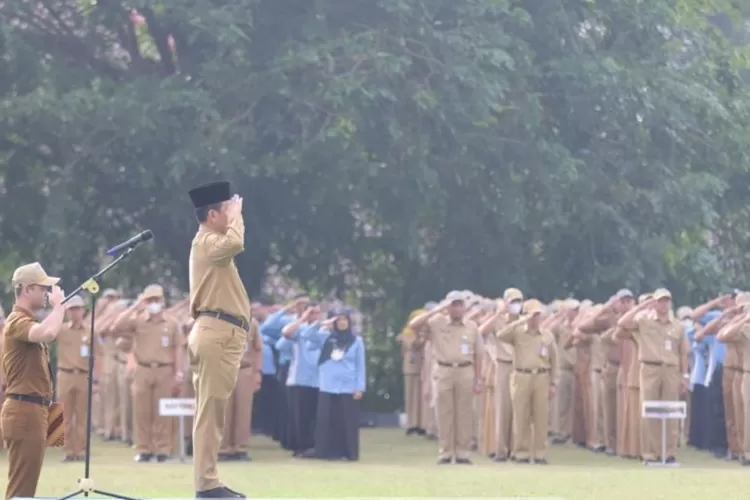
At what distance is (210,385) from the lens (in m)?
12.4

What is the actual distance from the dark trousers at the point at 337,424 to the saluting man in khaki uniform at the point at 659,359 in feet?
12.5

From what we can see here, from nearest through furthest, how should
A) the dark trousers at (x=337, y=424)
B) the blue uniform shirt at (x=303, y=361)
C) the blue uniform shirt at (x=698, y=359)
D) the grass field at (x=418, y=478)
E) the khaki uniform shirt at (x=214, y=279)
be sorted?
1. the khaki uniform shirt at (x=214, y=279)
2. the grass field at (x=418, y=478)
3. the dark trousers at (x=337, y=424)
4. the blue uniform shirt at (x=303, y=361)
5. the blue uniform shirt at (x=698, y=359)

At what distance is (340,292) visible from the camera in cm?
3531

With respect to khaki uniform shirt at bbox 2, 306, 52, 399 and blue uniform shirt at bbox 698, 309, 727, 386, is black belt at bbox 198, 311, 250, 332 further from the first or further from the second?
blue uniform shirt at bbox 698, 309, 727, 386

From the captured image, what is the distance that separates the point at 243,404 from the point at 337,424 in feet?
4.24

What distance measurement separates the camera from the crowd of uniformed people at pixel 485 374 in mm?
22719

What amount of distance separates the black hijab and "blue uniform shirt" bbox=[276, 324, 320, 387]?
61 centimetres

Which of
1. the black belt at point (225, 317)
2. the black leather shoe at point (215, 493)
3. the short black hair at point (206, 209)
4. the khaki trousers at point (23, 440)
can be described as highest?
the short black hair at point (206, 209)

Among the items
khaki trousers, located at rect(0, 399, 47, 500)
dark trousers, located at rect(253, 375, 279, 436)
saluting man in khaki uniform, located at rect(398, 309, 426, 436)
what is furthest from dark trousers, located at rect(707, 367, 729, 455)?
khaki trousers, located at rect(0, 399, 47, 500)

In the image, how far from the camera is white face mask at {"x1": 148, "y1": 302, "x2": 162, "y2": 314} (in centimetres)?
2286

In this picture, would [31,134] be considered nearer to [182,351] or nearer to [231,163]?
[231,163]

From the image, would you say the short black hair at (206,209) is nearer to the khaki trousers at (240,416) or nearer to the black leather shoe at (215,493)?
the black leather shoe at (215,493)

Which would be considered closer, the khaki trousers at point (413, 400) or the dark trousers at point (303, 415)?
the dark trousers at point (303, 415)

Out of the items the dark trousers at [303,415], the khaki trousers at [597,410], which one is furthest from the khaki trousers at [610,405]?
the dark trousers at [303,415]
